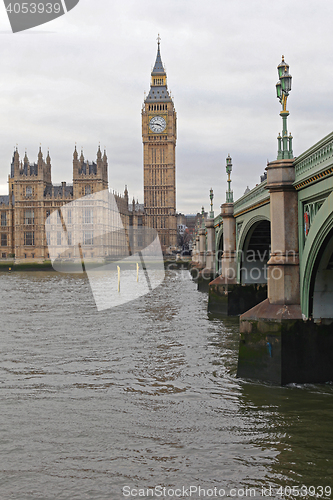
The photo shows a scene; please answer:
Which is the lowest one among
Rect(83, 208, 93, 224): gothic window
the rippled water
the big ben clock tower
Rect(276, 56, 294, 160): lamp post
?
the rippled water

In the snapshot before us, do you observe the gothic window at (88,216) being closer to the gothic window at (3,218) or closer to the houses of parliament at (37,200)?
the houses of parliament at (37,200)

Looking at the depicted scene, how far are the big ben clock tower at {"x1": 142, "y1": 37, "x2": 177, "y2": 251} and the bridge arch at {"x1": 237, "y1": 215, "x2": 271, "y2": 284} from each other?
102216 mm

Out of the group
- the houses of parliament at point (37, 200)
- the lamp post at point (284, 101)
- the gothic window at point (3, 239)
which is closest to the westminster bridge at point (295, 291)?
the lamp post at point (284, 101)

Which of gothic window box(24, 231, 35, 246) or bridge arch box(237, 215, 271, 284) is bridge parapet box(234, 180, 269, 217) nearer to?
bridge arch box(237, 215, 271, 284)

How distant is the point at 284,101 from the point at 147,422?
762cm

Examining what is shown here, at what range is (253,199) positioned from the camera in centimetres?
1839

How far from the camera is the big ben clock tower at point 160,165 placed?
129 meters

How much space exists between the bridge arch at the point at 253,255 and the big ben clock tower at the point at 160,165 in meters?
102

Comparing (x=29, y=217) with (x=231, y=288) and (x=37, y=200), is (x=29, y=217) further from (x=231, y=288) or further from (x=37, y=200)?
(x=231, y=288)

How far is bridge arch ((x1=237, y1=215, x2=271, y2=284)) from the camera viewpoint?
73.5 ft

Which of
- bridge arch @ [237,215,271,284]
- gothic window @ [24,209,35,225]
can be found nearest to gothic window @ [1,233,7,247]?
gothic window @ [24,209,35,225]

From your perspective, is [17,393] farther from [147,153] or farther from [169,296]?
[147,153]

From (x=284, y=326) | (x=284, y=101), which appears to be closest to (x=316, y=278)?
(x=284, y=326)

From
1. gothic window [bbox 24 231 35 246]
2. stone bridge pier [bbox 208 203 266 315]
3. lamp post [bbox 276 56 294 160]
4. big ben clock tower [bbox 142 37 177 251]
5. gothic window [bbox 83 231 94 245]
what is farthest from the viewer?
big ben clock tower [bbox 142 37 177 251]
